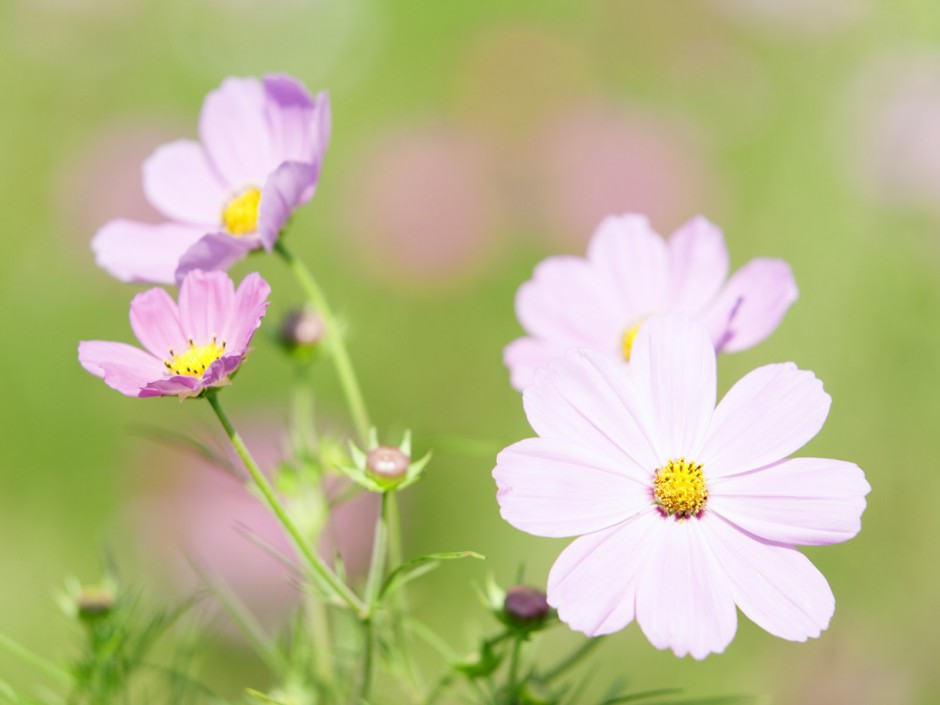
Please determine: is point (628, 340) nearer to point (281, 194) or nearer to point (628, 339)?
point (628, 339)

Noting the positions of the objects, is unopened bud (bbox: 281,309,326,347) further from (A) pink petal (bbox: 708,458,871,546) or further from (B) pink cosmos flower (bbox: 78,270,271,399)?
(A) pink petal (bbox: 708,458,871,546)

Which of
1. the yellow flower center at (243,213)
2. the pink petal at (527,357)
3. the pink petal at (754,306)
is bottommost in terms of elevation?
the pink petal at (527,357)

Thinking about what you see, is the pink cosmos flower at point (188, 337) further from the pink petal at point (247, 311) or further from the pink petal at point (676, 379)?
the pink petal at point (676, 379)

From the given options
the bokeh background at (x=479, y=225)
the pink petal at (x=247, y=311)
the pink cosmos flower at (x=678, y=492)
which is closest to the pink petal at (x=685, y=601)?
the pink cosmos flower at (x=678, y=492)

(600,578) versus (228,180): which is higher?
(228,180)

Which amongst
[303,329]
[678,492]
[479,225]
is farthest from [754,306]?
[479,225]
